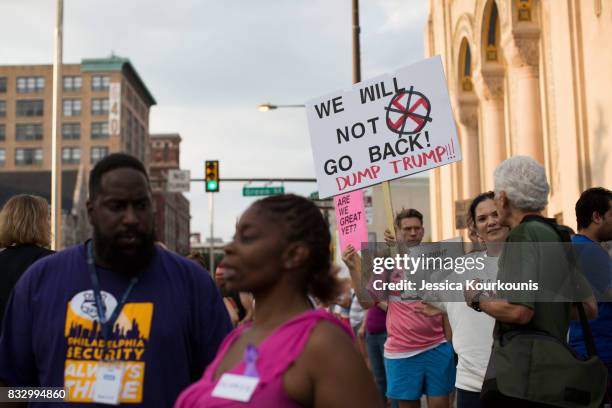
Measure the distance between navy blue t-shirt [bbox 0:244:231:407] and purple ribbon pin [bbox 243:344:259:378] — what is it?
2.87ft

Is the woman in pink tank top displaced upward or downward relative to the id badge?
upward

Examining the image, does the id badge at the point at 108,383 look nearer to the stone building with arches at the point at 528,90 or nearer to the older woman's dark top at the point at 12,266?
the older woman's dark top at the point at 12,266

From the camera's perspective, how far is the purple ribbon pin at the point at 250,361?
8.11ft

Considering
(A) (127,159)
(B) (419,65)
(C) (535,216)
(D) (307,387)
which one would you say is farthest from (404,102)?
(D) (307,387)

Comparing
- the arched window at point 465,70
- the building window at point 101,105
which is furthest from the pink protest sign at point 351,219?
the building window at point 101,105

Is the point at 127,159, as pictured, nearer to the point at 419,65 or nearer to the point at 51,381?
the point at 51,381

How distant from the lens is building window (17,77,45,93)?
119938mm

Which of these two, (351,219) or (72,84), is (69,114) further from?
(351,219)

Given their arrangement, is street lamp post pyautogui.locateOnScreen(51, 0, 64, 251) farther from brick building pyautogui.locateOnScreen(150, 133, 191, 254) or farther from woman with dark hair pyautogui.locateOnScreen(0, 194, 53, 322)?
brick building pyautogui.locateOnScreen(150, 133, 191, 254)

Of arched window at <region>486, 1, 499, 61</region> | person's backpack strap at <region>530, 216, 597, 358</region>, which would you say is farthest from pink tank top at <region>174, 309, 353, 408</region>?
arched window at <region>486, 1, 499, 61</region>

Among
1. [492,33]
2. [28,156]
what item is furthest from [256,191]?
[28,156]

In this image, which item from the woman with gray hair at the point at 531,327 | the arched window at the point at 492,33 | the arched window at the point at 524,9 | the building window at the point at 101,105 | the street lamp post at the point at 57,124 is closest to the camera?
the woman with gray hair at the point at 531,327

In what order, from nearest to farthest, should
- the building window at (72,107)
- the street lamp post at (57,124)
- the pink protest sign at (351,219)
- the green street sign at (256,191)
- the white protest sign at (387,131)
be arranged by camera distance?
1. the white protest sign at (387,131)
2. the pink protest sign at (351,219)
3. the street lamp post at (57,124)
4. the green street sign at (256,191)
5. the building window at (72,107)

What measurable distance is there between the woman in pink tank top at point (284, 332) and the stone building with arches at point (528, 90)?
12.2 metres
